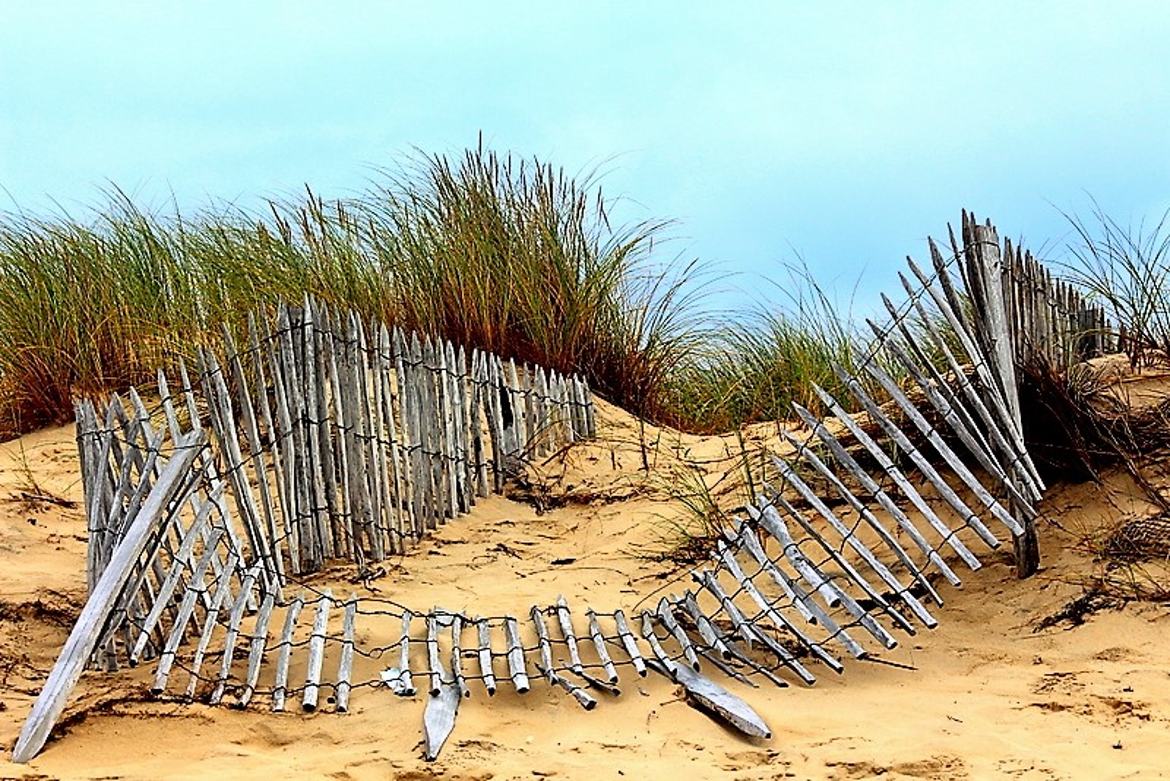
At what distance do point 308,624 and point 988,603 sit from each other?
2.30 meters

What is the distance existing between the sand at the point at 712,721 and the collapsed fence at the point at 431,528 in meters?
0.09

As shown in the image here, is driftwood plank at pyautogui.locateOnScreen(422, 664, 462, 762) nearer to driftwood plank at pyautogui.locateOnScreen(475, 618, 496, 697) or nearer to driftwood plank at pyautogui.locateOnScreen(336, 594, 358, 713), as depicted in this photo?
driftwood plank at pyautogui.locateOnScreen(475, 618, 496, 697)

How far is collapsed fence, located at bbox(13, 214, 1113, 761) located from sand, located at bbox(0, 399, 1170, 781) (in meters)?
0.09

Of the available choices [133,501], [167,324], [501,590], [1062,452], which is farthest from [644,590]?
[167,324]

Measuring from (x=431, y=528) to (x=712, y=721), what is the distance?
2.45 meters

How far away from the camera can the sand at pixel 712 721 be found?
2.93 metres

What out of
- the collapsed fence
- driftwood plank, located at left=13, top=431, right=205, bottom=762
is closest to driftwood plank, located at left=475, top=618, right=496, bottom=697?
the collapsed fence

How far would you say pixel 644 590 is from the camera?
15.3 ft

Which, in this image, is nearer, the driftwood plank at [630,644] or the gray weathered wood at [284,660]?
the gray weathered wood at [284,660]

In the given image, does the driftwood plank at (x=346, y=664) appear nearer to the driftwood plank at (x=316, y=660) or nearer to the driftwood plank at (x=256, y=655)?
the driftwood plank at (x=316, y=660)

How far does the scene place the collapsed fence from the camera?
3.50 m

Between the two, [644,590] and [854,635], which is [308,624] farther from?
[854,635]

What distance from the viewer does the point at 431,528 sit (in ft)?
17.9

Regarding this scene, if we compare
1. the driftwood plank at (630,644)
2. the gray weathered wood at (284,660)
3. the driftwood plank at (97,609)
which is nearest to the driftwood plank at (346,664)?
the gray weathered wood at (284,660)
